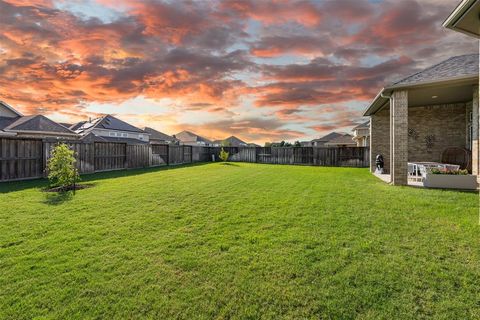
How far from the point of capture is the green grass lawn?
86.2 inches

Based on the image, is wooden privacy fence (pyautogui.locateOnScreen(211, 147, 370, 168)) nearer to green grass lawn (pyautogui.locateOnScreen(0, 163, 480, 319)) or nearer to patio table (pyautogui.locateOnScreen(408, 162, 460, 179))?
patio table (pyautogui.locateOnScreen(408, 162, 460, 179))

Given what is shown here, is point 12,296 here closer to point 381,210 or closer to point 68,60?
point 381,210

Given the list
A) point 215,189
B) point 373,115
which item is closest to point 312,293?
point 215,189

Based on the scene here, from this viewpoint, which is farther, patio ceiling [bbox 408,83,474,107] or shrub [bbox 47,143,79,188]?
patio ceiling [bbox 408,83,474,107]

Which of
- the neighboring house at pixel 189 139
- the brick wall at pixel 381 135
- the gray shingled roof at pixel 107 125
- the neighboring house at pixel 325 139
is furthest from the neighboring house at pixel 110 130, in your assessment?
the neighboring house at pixel 325 139

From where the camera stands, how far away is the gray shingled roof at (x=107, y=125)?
28.0 meters

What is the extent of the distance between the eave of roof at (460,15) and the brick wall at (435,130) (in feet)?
27.1

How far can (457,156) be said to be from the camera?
1098 centimetres

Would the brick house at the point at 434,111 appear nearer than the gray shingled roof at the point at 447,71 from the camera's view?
Yes

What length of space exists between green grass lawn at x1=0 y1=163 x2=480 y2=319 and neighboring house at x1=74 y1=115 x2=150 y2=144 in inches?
963

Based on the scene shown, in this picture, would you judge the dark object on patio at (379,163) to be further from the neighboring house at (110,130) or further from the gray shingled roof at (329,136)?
the gray shingled roof at (329,136)

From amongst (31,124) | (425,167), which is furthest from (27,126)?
(425,167)

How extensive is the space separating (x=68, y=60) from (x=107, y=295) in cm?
1135

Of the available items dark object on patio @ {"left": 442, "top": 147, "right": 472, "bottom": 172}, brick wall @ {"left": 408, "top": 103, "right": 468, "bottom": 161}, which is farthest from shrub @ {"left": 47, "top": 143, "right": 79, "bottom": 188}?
dark object on patio @ {"left": 442, "top": 147, "right": 472, "bottom": 172}
